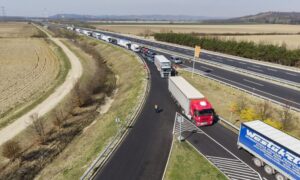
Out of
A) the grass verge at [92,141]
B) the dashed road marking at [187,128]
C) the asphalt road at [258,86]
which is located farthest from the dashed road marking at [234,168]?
the asphalt road at [258,86]

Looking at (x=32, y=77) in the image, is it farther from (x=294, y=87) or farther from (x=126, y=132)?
(x=294, y=87)

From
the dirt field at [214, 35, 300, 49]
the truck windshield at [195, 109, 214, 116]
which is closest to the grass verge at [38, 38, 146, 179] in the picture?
the truck windshield at [195, 109, 214, 116]

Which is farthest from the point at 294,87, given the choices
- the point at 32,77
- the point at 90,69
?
the point at 32,77

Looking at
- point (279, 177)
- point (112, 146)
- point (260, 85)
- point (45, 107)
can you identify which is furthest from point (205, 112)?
point (45, 107)

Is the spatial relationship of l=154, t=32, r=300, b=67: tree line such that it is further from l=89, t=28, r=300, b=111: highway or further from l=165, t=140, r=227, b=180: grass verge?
l=165, t=140, r=227, b=180: grass verge

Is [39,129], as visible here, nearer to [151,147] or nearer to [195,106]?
[151,147]

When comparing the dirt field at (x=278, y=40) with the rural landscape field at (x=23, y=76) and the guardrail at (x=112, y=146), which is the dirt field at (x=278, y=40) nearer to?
the guardrail at (x=112, y=146)
